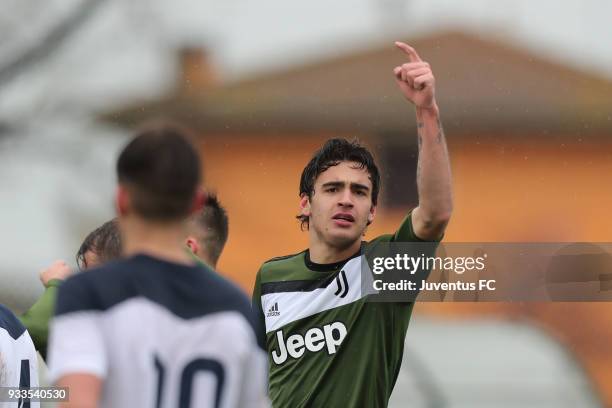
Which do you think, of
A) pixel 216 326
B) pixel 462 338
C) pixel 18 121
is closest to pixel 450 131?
pixel 462 338

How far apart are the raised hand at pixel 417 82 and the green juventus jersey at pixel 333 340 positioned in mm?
642

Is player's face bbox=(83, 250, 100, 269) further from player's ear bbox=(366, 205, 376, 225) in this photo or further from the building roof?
the building roof

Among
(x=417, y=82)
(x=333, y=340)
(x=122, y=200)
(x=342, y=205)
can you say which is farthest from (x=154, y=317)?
(x=342, y=205)

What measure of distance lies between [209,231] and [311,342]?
1.06 meters

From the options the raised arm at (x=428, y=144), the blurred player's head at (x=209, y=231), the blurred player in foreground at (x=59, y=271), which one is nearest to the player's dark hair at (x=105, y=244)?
the blurred player in foreground at (x=59, y=271)

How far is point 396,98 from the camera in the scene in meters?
12.5

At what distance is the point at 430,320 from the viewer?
39.0ft

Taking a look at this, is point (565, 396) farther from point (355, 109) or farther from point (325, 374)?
point (325, 374)

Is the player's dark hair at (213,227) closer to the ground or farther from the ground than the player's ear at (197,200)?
farther from the ground

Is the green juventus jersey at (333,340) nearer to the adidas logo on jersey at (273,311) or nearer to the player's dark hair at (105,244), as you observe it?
the adidas logo on jersey at (273,311)

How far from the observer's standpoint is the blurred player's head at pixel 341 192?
444 centimetres

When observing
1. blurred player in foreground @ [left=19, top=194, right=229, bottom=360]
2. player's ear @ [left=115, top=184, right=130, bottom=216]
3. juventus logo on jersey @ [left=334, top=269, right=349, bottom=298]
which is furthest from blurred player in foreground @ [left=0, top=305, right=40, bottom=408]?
player's ear @ [left=115, top=184, right=130, bottom=216]

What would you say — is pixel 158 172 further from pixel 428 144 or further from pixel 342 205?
pixel 342 205

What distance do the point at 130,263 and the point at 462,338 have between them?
9.35m
